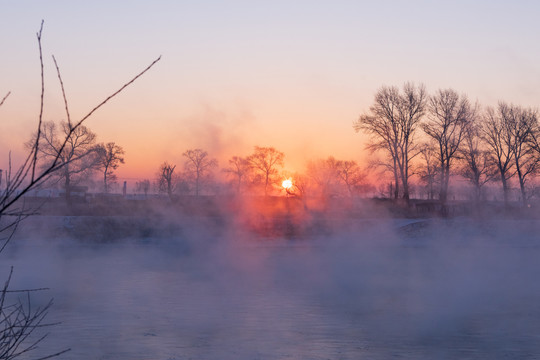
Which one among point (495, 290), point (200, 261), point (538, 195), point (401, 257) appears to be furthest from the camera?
point (538, 195)

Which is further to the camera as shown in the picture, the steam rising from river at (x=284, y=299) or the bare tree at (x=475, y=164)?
the bare tree at (x=475, y=164)

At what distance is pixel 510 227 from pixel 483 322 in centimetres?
2228

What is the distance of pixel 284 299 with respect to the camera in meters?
12.4

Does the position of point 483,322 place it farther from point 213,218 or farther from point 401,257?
point 213,218

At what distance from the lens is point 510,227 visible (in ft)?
99.9

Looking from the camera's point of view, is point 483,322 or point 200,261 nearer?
point 483,322

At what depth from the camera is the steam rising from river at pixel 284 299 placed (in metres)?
8.49

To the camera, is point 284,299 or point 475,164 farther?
point 475,164

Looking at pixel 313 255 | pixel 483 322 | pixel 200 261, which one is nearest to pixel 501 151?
pixel 313 255

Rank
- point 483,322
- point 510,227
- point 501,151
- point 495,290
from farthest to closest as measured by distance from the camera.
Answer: point 501,151 < point 510,227 < point 495,290 < point 483,322

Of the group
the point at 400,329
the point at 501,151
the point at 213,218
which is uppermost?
the point at 501,151

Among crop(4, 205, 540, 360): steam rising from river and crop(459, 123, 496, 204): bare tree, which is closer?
crop(4, 205, 540, 360): steam rising from river

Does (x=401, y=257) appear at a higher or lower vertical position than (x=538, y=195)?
lower

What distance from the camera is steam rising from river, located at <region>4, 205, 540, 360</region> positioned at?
8.49 meters
